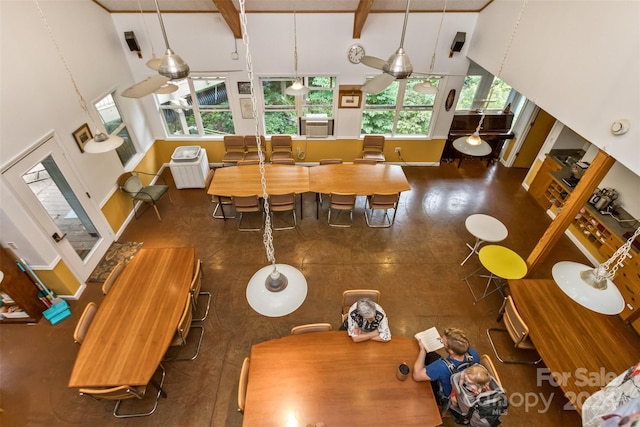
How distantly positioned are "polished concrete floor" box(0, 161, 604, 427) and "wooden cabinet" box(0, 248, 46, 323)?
18cm

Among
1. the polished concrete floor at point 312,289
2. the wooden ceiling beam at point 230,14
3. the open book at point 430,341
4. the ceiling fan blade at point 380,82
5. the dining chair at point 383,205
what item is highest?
the wooden ceiling beam at point 230,14

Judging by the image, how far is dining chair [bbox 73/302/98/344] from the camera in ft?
11.6

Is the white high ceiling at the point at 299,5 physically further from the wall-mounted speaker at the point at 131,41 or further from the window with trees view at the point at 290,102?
the window with trees view at the point at 290,102

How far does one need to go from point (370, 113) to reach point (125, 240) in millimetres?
5952

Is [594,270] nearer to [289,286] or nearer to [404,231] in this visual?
[289,286]

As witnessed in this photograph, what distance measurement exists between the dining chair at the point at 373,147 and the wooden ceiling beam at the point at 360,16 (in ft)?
7.41

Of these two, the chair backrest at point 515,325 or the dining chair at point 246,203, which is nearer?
the chair backrest at point 515,325

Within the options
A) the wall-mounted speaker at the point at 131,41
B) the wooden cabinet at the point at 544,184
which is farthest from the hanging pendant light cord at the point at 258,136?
the wooden cabinet at the point at 544,184

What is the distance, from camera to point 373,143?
7.89 metres

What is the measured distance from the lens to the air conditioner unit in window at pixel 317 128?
7660 millimetres

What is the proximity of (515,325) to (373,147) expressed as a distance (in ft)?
16.8

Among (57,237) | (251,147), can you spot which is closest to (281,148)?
(251,147)

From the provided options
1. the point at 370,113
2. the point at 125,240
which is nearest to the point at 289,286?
the point at 125,240

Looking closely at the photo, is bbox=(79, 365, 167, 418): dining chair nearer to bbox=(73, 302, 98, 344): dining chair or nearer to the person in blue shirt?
bbox=(73, 302, 98, 344): dining chair
